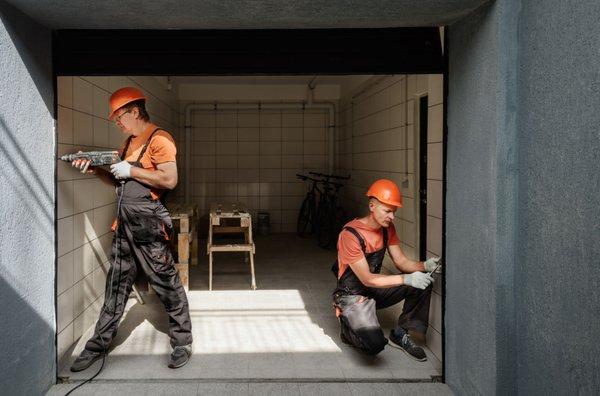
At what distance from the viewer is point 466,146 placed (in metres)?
2.33

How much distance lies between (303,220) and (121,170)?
5.32 metres

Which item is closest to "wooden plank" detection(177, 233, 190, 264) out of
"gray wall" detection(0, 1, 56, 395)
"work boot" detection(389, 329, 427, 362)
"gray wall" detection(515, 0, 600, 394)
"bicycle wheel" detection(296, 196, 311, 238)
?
"gray wall" detection(0, 1, 56, 395)

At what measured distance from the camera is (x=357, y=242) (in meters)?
2.99

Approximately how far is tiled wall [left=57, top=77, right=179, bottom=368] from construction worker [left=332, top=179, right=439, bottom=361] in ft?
5.51

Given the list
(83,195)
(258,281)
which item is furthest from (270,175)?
(83,195)

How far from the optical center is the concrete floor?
8.77 ft

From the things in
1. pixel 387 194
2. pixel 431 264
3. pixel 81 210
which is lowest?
pixel 431 264

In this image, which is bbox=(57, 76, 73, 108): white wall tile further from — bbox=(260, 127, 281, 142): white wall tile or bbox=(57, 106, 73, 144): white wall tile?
bbox=(260, 127, 281, 142): white wall tile

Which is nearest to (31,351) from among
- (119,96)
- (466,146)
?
(119,96)

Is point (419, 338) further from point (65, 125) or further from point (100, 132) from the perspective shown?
point (100, 132)

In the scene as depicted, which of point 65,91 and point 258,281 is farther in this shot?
point 258,281

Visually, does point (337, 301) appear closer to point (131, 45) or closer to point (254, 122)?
point (131, 45)

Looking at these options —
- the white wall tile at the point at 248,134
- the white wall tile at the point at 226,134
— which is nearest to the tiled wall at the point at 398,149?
the white wall tile at the point at 248,134

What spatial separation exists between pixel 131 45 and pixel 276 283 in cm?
291
